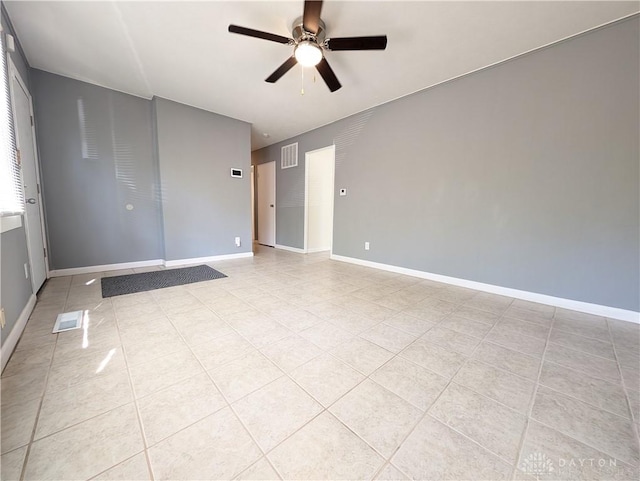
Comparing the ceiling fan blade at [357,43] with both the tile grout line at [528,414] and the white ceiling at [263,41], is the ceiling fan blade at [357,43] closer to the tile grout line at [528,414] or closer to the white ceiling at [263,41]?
the white ceiling at [263,41]

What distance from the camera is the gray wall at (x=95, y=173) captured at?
3152 millimetres

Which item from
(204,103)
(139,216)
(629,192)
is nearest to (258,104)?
(204,103)

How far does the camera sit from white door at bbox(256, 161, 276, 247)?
19.6 feet

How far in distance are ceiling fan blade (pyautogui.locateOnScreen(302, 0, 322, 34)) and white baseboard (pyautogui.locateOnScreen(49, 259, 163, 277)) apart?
154 inches

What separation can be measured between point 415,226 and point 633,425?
2.60m

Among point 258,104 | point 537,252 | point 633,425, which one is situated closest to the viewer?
point 633,425

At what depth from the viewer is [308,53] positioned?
84.9 inches

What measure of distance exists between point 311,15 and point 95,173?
3.61 m

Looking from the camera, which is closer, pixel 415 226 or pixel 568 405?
pixel 568 405

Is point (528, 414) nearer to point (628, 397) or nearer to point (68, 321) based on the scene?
point (628, 397)

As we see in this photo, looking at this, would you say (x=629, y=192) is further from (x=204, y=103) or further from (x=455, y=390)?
(x=204, y=103)

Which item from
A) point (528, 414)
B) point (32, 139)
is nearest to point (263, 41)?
point (32, 139)

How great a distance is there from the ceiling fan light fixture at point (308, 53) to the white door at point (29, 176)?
259 centimetres

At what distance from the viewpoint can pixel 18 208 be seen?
83.1 inches
